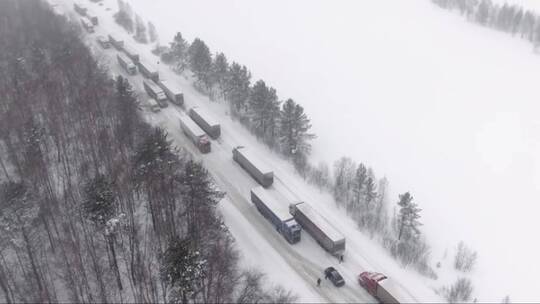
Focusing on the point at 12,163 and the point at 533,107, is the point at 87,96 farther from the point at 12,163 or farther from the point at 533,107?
the point at 533,107

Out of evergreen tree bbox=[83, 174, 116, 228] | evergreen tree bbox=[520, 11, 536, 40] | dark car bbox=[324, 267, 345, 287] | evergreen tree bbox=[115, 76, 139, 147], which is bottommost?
dark car bbox=[324, 267, 345, 287]

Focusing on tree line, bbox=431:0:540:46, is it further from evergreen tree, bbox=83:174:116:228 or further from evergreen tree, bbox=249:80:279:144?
evergreen tree, bbox=83:174:116:228

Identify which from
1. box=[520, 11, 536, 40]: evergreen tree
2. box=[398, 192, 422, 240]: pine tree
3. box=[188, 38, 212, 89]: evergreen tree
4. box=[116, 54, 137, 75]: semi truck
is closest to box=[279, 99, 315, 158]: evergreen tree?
box=[398, 192, 422, 240]: pine tree

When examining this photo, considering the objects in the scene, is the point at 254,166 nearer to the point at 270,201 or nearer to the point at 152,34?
the point at 270,201

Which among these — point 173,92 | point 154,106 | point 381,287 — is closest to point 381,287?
point 381,287

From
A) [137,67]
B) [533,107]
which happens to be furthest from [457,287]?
[137,67]

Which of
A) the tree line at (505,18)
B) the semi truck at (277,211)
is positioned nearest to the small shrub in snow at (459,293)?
the semi truck at (277,211)
